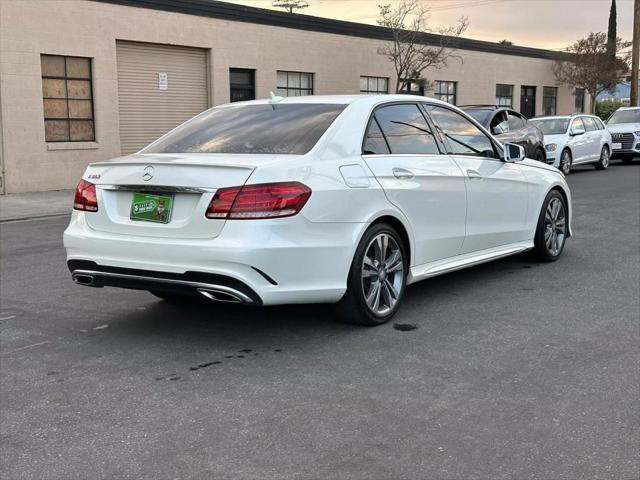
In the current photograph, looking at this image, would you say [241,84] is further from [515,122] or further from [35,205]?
[515,122]

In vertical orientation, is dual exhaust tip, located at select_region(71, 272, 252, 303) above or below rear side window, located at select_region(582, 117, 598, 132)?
below

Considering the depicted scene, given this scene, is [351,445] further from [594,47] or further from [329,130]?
[594,47]

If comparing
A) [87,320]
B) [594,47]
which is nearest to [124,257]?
[87,320]

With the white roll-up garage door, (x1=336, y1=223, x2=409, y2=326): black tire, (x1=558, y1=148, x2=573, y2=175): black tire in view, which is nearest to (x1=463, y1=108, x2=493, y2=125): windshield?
(x1=558, y1=148, x2=573, y2=175): black tire

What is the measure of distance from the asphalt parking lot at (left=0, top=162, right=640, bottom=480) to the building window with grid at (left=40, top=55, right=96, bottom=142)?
36.8ft

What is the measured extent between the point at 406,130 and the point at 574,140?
49.1 feet

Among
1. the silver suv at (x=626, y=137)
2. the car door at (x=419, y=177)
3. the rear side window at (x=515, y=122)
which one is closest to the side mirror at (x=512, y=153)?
the car door at (x=419, y=177)

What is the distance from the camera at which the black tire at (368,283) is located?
196 inches

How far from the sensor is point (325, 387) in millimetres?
4090

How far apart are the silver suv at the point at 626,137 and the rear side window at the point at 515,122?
8.26 m

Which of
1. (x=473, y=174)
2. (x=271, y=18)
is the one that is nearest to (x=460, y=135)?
(x=473, y=174)

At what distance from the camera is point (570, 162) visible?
63.5ft

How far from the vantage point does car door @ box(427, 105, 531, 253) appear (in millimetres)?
6172

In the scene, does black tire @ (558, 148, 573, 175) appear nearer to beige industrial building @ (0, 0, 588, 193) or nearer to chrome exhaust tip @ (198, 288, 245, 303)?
beige industrial building @ (0, 0, 588, 193)
